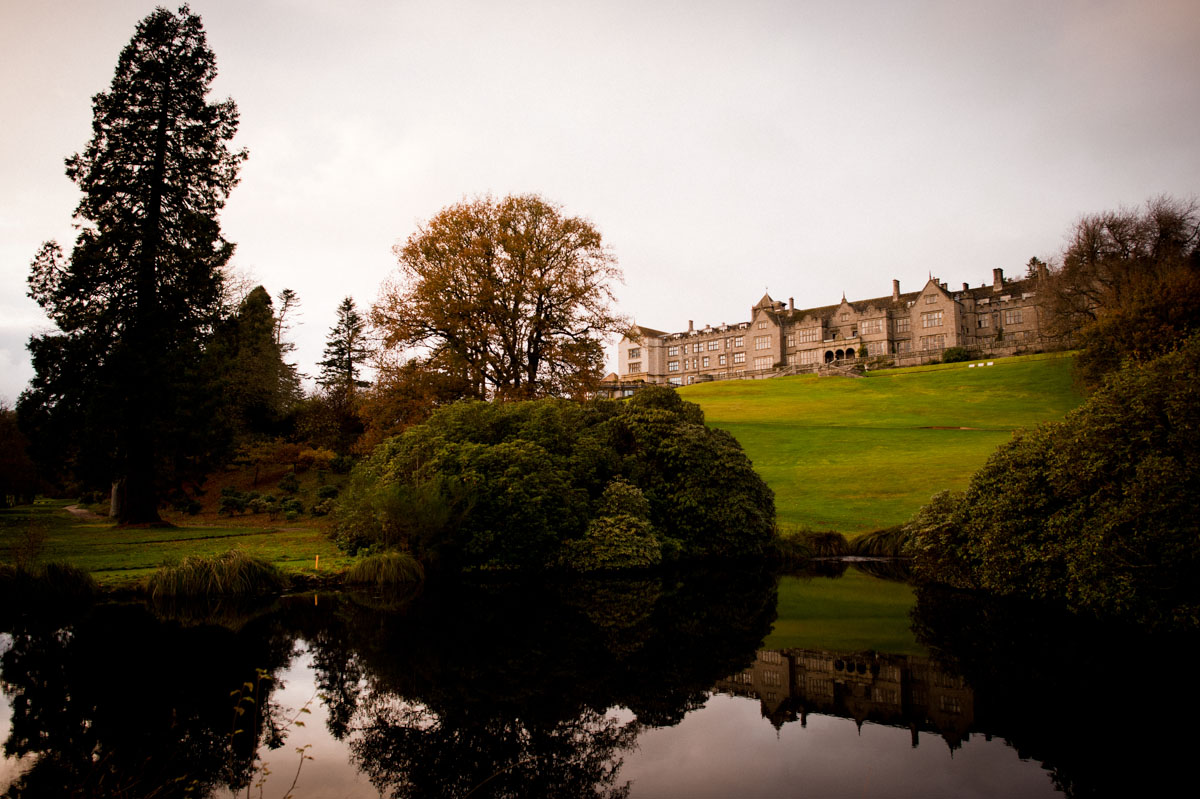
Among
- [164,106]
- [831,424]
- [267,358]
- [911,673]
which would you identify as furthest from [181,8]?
[831,424]

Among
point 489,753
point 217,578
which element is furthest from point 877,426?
point 489,753

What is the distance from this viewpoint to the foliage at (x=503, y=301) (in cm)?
2869

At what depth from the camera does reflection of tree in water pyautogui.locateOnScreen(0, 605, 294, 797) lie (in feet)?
18.9

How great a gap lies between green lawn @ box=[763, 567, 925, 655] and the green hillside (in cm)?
805

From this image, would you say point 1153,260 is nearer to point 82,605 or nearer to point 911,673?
point 911,673

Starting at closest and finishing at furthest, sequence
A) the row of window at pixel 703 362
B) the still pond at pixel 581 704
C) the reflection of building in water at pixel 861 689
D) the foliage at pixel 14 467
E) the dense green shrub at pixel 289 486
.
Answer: the still pond at pixel 581 704
the reflection of building in water at pixel 861 689
the foliage at pixel 14 467
the dense green shrub at pixel 289 486
the row of window at pixel 703 362

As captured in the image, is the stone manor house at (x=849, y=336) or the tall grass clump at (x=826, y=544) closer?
the tall grass clump at (x=826, y=544)

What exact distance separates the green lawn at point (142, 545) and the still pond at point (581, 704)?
292 cm

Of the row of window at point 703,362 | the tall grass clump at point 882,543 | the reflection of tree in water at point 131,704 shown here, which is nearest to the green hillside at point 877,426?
the tall grass clump at point 882,543

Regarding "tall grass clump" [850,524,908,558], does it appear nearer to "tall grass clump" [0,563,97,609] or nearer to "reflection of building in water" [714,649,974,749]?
"reflection of building in water" [714,649,974,749]

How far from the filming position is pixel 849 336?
325 ft

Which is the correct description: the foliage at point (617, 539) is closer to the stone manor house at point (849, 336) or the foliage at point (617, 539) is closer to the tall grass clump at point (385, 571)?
the tall grass clump at point (385, 571)

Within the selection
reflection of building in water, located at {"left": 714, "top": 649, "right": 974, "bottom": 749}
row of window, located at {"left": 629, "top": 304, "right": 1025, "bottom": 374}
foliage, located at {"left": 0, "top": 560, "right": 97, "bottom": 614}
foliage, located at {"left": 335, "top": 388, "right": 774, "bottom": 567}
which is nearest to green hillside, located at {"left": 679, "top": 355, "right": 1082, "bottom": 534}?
foliage, located at {"left": 335, "top": 388, "right": 774, "bottom": 567}

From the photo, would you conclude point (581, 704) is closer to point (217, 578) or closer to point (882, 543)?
point (217, 578)
